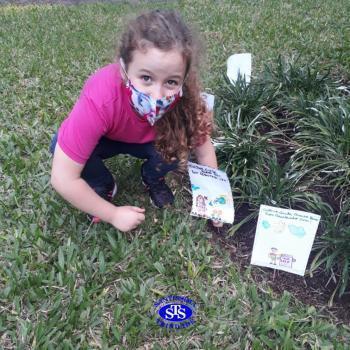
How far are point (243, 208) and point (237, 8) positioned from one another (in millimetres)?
4100

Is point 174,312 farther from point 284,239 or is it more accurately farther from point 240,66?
point 240,66

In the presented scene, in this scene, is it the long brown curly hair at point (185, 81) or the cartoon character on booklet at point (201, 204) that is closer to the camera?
the long brown curly hair at point (185, 81)

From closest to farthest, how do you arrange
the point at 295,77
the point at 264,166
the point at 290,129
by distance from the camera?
the point at 264,166
the point at 290,129
the point at 295,77

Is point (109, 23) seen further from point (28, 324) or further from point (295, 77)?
point (28, 324)

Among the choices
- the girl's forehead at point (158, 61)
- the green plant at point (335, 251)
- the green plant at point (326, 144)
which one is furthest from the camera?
the green plant at point (326, 144)

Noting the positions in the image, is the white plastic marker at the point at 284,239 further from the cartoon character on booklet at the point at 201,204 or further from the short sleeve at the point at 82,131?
the short sleeve at the point at 82,131

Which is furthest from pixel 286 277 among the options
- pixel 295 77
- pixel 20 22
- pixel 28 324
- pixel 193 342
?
pixel 20 22

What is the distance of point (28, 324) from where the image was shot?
1.71 metres

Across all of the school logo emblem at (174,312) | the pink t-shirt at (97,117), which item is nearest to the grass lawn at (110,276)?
the school logo emblem at (174,312)

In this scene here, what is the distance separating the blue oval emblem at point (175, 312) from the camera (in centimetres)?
178

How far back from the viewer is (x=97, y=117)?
184 centimetres

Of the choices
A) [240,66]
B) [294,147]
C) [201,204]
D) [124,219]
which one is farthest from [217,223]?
[240,66]

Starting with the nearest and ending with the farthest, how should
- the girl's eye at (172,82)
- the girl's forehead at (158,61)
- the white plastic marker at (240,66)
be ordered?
1. the girl's forehead at (158,61)
2. the girl's eye at (172,82)
3. the white plastic marker at (240,66)

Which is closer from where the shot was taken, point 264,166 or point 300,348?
point 300,348
